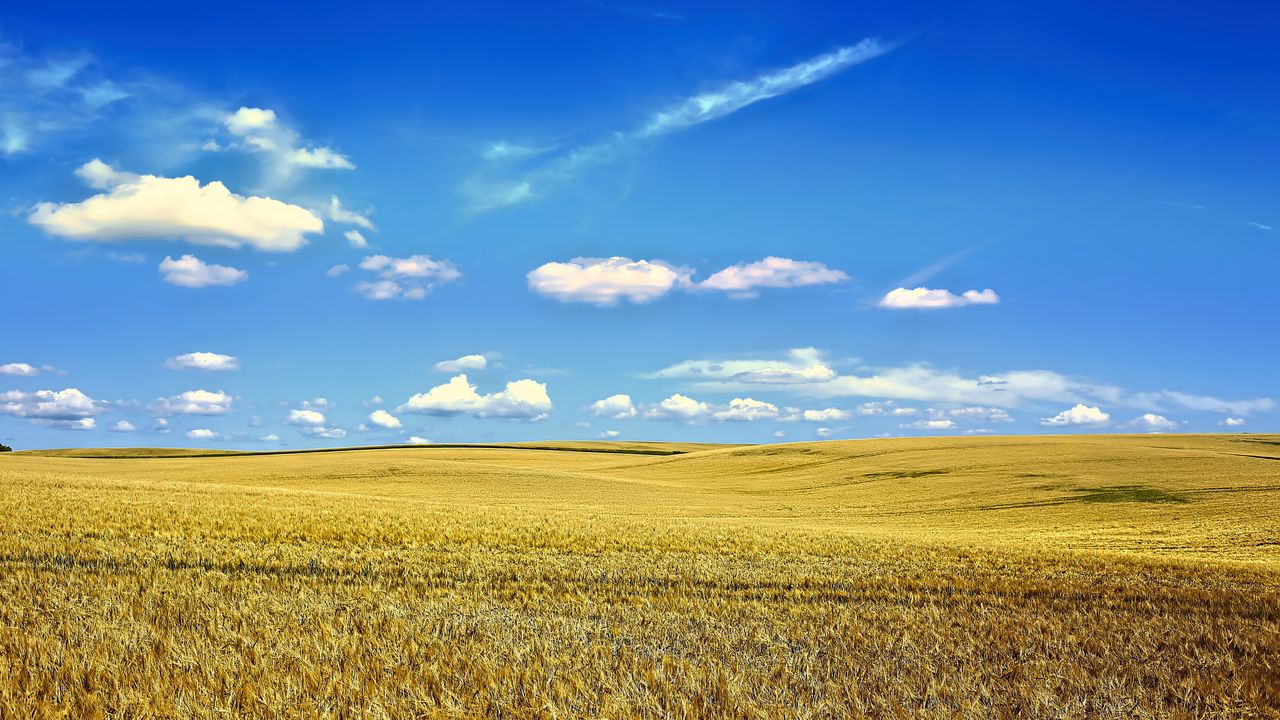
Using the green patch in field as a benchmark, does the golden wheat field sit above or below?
above

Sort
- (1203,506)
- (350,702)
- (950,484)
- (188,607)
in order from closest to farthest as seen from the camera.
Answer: (350,702), (188,607), (1203,506), (950,484)

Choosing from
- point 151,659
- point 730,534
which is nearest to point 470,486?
point 730,534

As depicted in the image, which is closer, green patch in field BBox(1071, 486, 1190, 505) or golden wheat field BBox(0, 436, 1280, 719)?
golden wheat field BBox(0, 436, 1280, 719)

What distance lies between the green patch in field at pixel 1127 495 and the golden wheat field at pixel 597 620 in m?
11.4

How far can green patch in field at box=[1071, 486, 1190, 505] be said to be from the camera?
35250 mm

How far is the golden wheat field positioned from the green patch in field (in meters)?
11.4

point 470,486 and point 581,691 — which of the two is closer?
point 581,691

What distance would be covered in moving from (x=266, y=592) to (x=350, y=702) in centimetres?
492

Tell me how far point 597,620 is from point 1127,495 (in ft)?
120

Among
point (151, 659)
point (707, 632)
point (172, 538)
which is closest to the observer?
point (151, 659)

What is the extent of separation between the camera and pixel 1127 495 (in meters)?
37.0

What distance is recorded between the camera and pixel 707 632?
785cm

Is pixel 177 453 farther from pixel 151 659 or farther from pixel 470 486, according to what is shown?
pixel 151 659

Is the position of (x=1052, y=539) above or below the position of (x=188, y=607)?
below
